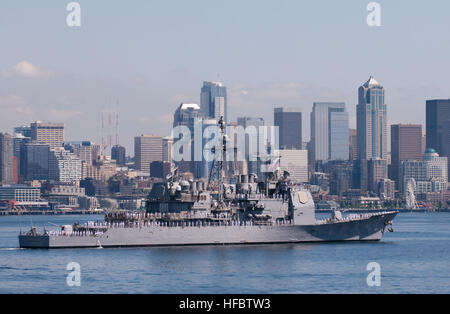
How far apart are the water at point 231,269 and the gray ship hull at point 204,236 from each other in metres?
1.60

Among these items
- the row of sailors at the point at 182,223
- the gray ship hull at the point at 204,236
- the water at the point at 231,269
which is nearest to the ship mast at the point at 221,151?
the row of sailors at the point at 182,223

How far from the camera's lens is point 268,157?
92625 millimetres

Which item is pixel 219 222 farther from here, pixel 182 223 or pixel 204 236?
pixel 182 223

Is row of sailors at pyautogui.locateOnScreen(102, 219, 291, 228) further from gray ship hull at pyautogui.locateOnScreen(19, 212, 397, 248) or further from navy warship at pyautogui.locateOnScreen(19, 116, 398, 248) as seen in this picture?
gray ship hull at pyautogui.locateOnScreen(19, 212, 397, 248)

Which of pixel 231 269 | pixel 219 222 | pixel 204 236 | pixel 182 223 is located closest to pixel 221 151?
pixel 219 222

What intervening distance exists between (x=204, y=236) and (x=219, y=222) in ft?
7.89

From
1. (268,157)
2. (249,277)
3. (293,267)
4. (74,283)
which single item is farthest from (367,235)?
(74,283)

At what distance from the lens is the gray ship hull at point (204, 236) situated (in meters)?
82.6

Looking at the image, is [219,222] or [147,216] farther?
[219,222]

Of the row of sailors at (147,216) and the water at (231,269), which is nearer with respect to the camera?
the water at (231,269)

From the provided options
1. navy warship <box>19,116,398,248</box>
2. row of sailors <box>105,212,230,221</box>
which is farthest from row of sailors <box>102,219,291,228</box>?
row of sailors <box>105,212,230,221</box>

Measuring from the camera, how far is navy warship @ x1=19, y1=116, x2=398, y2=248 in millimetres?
Result: 83500

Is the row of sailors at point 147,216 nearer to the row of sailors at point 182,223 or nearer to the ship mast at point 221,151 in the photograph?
the row of sailors at point 182,223

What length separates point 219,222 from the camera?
286ft
